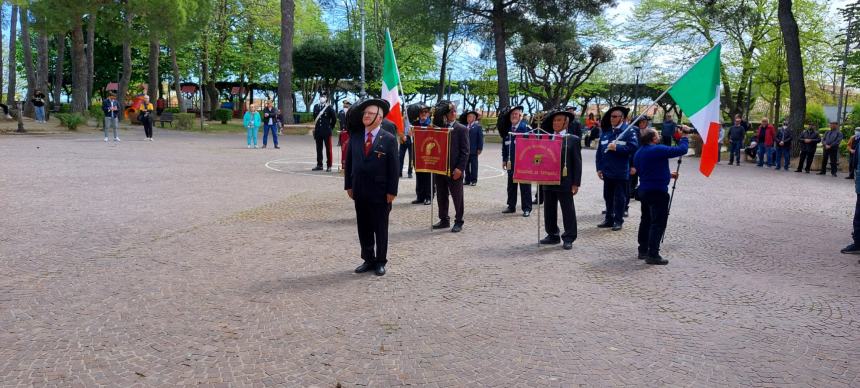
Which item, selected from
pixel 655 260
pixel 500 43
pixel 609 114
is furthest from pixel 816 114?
pixel 655 260

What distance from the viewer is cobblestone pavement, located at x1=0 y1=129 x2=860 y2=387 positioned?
4.19 meters

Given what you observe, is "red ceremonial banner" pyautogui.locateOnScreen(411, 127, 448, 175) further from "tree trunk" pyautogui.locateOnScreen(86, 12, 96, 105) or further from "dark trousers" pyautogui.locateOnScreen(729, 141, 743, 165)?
"tree trunk" pyautogui.locateOnScreen(86, 12, 96, 105)

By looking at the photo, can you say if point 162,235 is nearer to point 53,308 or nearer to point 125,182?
point 53,308

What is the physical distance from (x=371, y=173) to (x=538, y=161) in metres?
2.59

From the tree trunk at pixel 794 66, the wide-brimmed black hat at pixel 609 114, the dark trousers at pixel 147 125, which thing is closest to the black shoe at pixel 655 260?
the wide-brimmed black hat at pixel 609 114

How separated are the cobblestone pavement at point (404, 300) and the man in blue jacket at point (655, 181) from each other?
0.31m

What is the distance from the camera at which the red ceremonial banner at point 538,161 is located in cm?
788

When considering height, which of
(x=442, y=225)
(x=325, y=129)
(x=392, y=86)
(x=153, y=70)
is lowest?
(x=442, y=225)

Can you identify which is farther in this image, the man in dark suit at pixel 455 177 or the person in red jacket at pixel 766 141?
the person in red jacket at pixel 766 141

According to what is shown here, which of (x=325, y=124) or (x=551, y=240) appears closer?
(x=551, y=240)

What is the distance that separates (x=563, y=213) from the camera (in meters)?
8.09

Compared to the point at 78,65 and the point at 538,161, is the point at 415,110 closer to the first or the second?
the point at 538,161

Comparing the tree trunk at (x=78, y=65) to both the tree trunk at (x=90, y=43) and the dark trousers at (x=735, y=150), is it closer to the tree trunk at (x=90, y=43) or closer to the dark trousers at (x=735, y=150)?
the tree trunk at (x=90, y=43)

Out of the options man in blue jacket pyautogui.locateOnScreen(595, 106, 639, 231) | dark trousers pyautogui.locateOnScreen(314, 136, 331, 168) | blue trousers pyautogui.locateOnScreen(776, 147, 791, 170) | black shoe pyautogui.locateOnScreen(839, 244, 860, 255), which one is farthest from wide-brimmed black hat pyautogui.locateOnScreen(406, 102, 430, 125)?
blue trousers pyautogui.locateOnScreen(776, 147, 791, 170)
